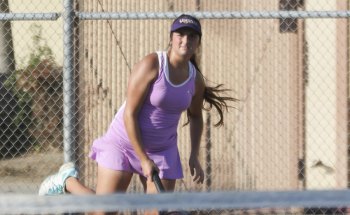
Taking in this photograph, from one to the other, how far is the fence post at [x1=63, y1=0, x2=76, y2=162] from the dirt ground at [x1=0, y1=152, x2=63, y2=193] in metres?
1.18

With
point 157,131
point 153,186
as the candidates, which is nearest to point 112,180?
point 153,186

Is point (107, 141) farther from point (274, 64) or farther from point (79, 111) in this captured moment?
point (274, 64)

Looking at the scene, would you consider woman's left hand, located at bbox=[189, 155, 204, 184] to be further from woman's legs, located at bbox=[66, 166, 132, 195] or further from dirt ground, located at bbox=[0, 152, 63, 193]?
dirt ground, located at bbox=[0, 152, 63, 193]

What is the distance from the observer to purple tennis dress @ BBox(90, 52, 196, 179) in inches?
172

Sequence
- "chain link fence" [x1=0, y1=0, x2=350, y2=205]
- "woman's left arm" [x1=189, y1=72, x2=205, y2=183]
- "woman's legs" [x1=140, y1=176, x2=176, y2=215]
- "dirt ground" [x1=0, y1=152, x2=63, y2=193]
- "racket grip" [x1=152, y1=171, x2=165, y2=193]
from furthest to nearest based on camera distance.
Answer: "dirt ground" [x1=0, y1=152, x2=63, y2=193]
"chain link fence" [x1=0, y1=0, x2=350, y2=205]
"woman's left arm" [x1=189, y1=72, x2=205, y2=183]
"woman's legs" [x1=140, y1=176, x2=176, y2=215]
"racket grip" [x1=152, y1=171, x2=165, y2=193]

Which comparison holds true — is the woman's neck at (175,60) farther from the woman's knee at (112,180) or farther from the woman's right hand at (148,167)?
the woman's knee at (112,180)

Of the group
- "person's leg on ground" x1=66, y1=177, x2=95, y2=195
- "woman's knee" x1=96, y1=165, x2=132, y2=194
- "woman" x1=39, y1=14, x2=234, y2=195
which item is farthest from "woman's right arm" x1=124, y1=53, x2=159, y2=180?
"person's leg on ground" x1=66, y1=177, x2=95, y2=195

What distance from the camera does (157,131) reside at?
450 centimetres

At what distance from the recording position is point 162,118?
447 cm

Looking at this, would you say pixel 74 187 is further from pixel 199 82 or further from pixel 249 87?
pixel 249 87

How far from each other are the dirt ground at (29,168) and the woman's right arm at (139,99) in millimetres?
2554

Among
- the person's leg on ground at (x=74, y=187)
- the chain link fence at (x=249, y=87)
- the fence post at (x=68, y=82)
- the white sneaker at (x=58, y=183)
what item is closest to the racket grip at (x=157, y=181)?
the person's leg on ground at (x=74, y=187)

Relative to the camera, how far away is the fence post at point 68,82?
18.1 ft

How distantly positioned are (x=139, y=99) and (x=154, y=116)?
0.19m
